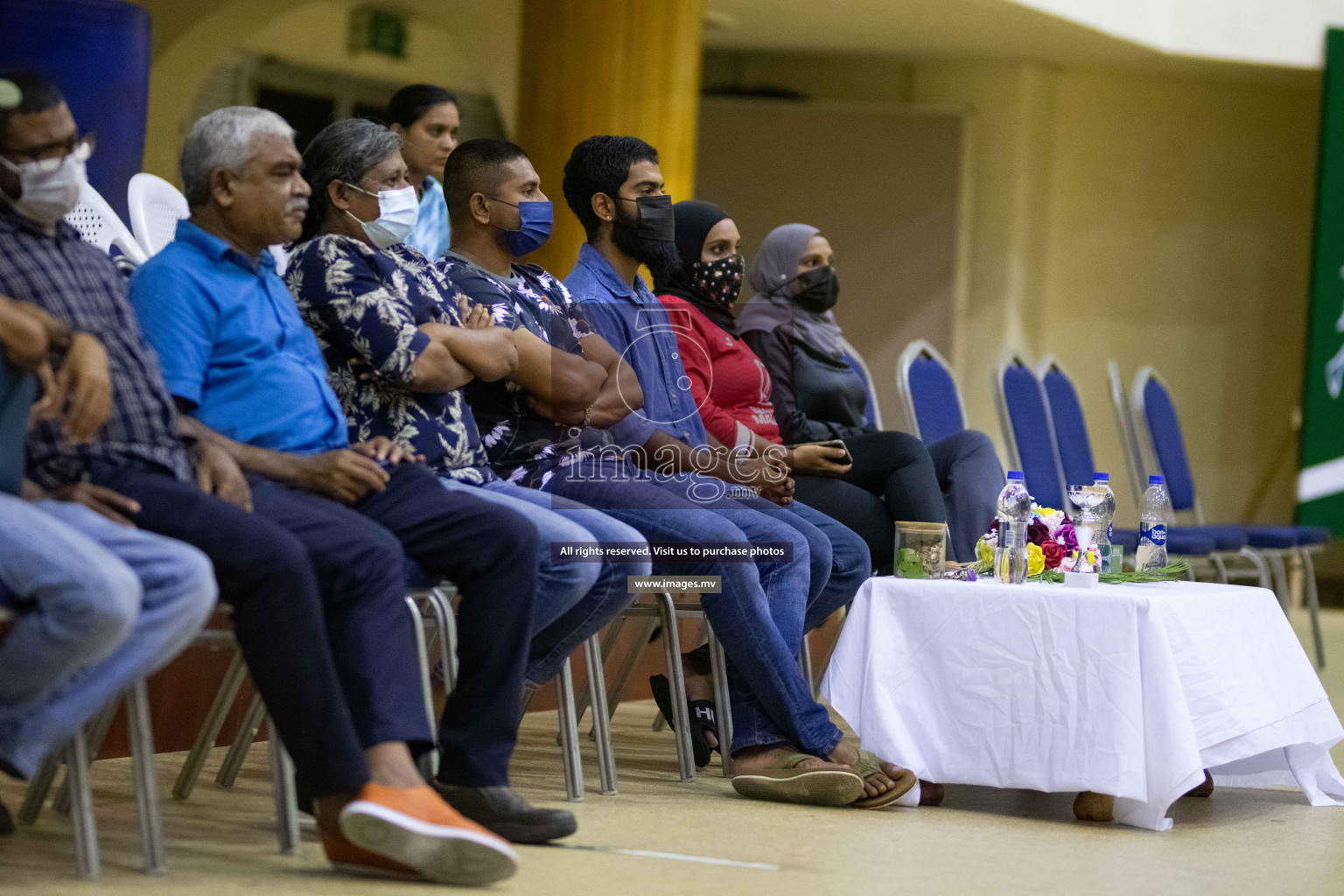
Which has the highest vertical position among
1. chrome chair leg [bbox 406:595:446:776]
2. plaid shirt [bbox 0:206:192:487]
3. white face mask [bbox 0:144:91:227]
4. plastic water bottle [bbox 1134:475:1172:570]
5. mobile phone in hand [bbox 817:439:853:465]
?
white face mask [bbox 0:144:91:227]

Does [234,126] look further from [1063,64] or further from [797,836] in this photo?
[1063,64]

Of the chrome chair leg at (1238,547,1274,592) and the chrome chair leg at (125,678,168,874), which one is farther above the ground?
the chrome chair leg at (125,678,168,874)

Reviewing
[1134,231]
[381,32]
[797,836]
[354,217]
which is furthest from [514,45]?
[797,836]

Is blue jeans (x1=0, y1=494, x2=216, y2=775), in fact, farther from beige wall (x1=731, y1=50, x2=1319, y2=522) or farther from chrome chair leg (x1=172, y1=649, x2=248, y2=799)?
beige wall (x1=731, y1=50, x2=1319, y2=522)

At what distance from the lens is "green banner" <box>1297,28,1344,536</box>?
795 centimetres

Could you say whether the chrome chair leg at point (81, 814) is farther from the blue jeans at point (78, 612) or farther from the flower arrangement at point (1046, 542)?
the flower arrangement at point (1046, 542)

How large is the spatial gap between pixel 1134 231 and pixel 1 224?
26.4 ft

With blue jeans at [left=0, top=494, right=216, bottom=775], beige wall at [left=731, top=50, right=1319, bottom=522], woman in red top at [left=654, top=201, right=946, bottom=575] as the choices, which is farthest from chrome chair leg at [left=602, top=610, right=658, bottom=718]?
beige wall at [left=731, top=50, right=1319, bottom=522]

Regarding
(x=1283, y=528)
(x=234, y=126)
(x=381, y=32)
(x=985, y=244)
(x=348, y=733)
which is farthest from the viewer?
(x=985, y=244)

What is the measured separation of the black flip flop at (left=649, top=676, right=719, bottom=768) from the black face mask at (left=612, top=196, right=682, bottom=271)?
0.98m

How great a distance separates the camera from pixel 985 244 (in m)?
9.00

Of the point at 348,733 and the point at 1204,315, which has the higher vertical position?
the point at 1204,315

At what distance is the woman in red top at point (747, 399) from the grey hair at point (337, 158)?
92cm

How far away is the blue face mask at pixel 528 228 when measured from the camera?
316 centimetres
